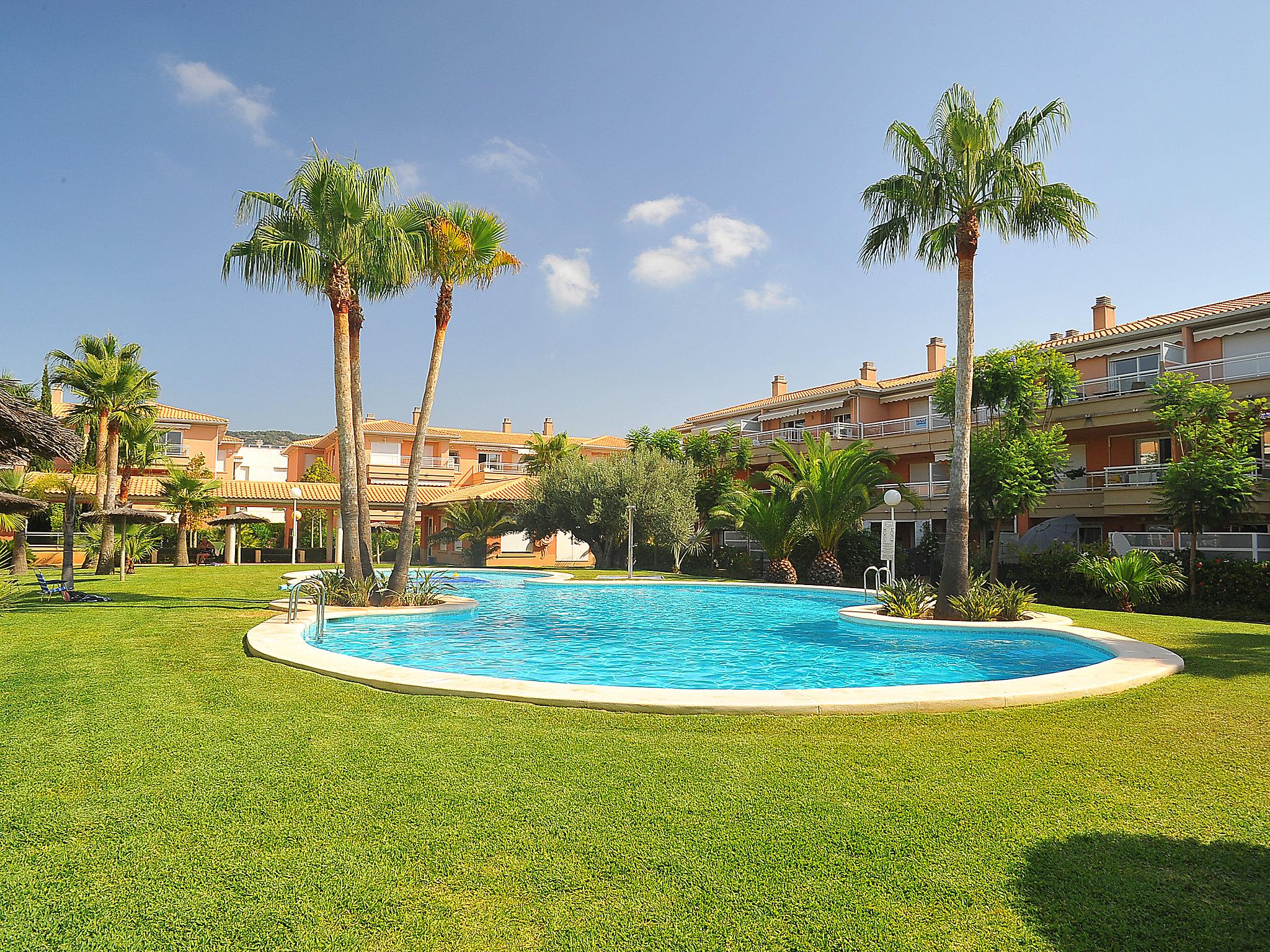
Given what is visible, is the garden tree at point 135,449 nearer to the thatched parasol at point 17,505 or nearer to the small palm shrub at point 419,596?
the thatched parasol at point 17,505

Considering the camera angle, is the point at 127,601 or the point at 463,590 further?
the point at 463,590

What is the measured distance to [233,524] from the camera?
1369 inches

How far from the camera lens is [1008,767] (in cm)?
517

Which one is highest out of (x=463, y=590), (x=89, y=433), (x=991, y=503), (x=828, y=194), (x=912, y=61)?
(x=912, y=61)

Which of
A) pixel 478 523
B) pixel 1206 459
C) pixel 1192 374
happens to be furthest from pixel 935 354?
pixel 478 523

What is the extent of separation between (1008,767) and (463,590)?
2001 cm

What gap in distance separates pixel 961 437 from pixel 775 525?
36.0 feet

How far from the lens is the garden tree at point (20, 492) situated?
25.9m

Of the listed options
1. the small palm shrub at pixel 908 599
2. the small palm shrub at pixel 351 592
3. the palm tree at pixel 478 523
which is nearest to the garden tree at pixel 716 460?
the palm tree at pixel 478 523

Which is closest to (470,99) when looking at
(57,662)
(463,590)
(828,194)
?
(828,194)

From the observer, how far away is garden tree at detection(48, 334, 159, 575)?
26609 millimetres

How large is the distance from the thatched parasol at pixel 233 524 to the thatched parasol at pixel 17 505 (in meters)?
18.6

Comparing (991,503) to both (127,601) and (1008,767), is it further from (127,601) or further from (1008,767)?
(127,601)

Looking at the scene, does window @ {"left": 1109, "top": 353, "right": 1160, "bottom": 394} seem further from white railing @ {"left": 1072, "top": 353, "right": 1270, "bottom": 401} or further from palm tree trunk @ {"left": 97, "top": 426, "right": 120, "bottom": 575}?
palm tree trunk @ {"left": 97, "top": 426, "right": 120, "bottom": 575}
